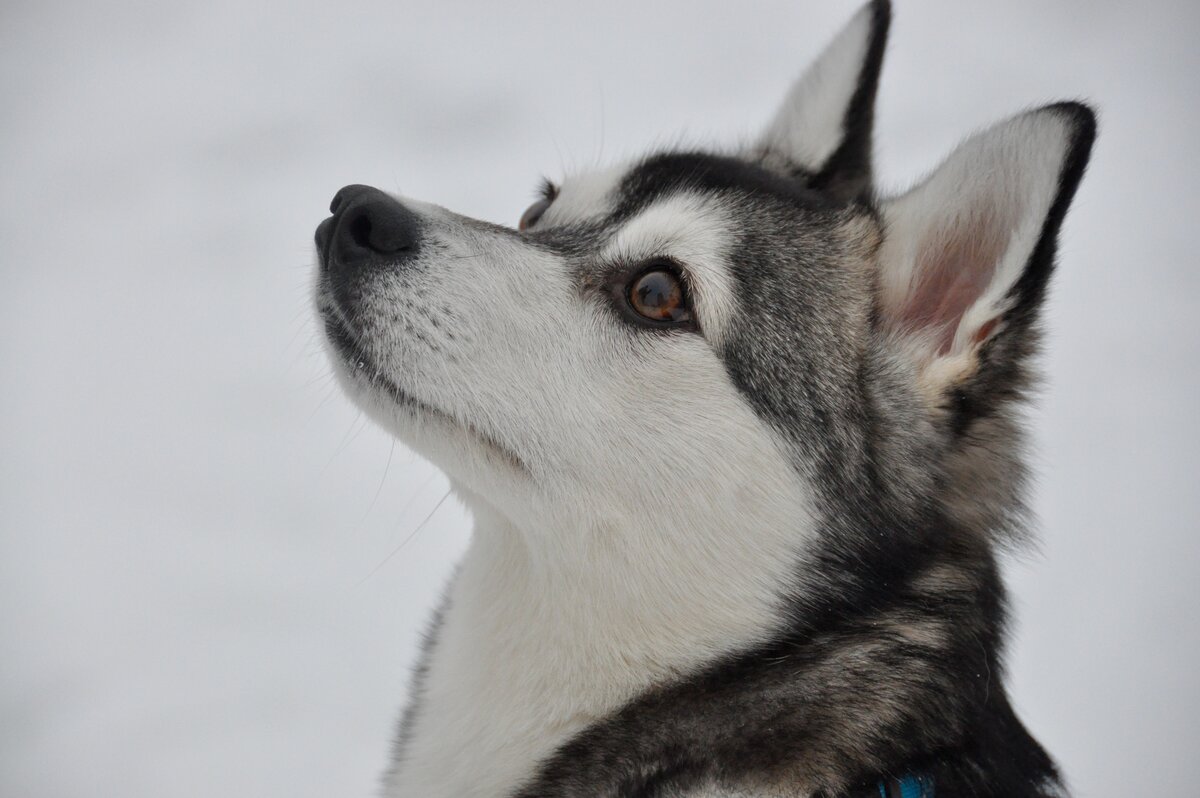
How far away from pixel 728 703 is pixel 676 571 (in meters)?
0.34

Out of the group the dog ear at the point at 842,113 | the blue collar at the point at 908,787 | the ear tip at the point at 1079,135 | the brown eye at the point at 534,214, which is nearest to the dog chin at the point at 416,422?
the brown eye at the point at 534,214

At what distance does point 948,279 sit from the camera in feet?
8.73

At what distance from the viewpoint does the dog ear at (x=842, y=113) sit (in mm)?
3287

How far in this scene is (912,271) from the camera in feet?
8.80

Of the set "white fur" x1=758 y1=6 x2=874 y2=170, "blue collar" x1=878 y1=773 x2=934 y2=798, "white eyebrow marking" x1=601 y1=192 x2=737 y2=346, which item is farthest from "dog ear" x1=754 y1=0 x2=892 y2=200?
"blue collar" x1=878 y1=773 x2=934 y2=798

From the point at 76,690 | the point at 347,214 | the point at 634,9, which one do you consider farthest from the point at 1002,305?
the point at 634,9

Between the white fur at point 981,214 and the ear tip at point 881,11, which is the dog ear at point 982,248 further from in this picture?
the ear tip at point 881,11

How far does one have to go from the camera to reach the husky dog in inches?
92.6

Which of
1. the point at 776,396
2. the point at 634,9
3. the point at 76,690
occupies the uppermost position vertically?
the point at 634,9

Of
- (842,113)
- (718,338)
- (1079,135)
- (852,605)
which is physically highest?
(842,113)

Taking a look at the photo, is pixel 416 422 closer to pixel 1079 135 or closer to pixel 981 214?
pixel 981 214

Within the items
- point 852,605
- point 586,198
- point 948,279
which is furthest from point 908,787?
point 586,198

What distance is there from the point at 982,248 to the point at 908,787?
52.7 inches

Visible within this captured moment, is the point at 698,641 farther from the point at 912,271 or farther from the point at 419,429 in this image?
the point at 912,271
